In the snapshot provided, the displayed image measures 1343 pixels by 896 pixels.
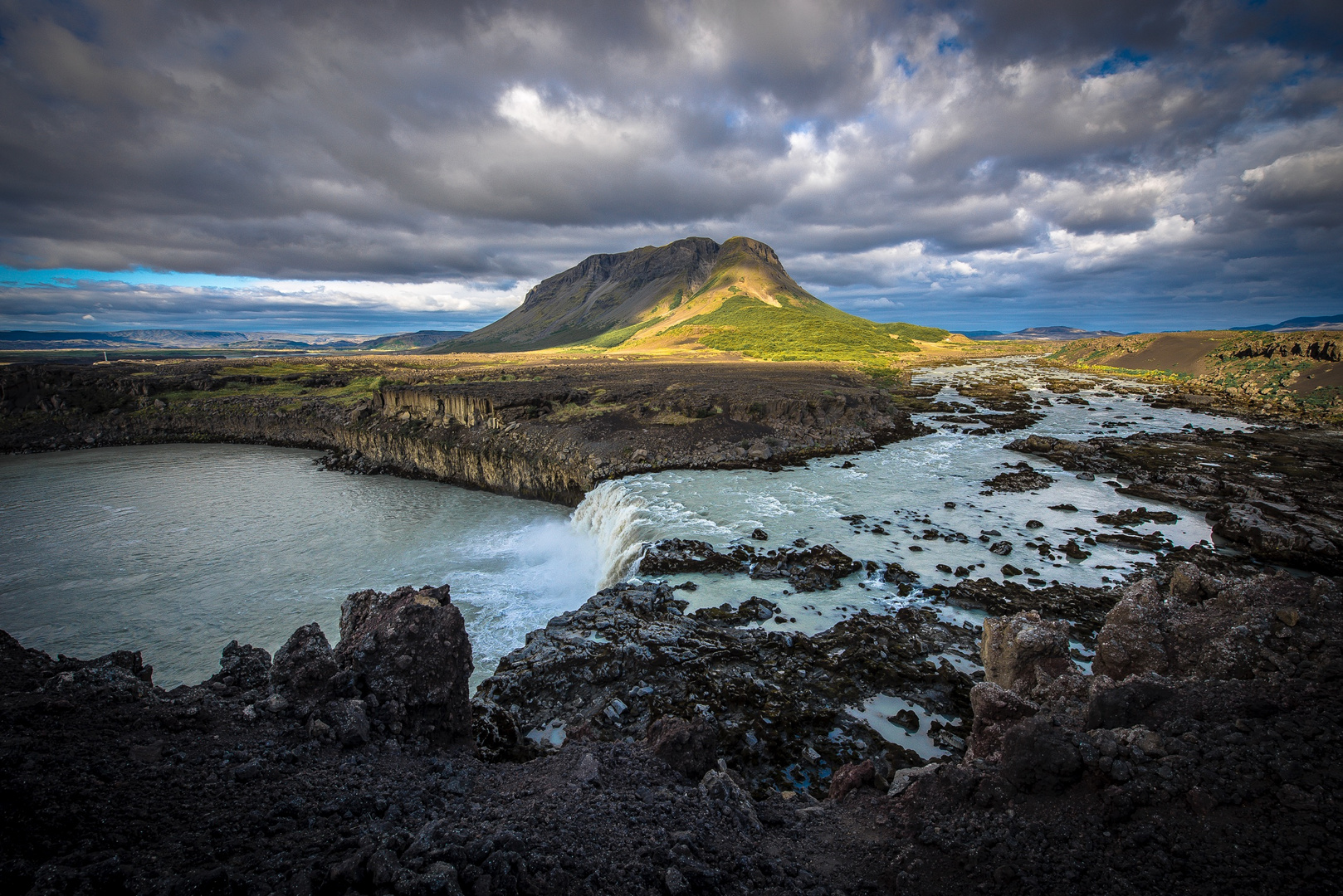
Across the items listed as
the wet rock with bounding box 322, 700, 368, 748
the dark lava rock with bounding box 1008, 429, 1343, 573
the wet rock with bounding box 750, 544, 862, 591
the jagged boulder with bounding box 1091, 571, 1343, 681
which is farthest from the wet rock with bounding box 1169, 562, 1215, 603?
the wet rock with bounding box 322, 700, 368, 748

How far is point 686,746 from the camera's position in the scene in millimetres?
7617

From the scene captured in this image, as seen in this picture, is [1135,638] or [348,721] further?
[1135,638]

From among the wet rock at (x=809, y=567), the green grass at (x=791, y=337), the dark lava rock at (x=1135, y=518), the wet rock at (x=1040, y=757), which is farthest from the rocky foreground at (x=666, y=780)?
the green grass at (x=791, y=337)

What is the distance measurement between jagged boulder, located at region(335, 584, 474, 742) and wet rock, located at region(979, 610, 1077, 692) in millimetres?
9907

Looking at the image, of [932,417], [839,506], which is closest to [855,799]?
[839,506]

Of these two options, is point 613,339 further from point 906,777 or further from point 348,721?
point 906,777

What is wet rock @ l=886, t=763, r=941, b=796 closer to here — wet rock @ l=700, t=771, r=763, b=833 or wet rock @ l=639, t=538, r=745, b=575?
wet rock @ l=700, t=771, r=763, b=833

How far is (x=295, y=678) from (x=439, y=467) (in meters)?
32.0

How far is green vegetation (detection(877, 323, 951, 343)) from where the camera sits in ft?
531

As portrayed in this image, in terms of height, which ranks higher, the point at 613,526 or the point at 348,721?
the point at 348,721

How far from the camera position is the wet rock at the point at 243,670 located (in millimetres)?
8242

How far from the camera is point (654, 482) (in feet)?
90.8

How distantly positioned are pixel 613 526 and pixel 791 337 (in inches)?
4323

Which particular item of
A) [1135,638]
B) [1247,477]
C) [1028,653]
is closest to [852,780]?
[1028,653]
